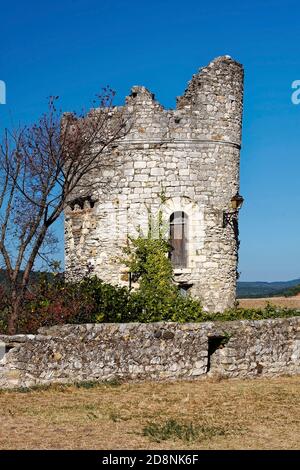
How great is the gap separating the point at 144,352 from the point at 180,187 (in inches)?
278

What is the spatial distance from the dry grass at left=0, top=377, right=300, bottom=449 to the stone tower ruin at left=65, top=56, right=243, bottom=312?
6283 millimetres

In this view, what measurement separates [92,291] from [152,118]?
6.23 m

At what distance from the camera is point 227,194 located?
2091cm

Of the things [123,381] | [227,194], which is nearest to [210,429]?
[123,381]

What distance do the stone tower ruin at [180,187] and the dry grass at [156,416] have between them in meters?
6.28

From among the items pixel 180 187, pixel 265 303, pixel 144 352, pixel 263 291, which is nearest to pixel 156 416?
pixel 144 352

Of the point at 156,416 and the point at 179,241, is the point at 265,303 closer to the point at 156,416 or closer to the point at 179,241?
the point at 179,241

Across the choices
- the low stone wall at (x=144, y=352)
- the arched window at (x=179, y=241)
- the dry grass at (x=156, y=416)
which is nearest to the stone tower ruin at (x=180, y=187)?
the arched window at (x=179, y=241)

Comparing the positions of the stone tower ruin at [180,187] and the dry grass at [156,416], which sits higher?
the stone tower ruin at [180,187]

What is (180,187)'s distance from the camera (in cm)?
2028

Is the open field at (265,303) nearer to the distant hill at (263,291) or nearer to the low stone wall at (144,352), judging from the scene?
the distant hill at (263,291)

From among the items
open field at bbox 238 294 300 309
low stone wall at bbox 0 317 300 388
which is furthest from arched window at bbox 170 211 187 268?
open field at bbox 238 294 300 309

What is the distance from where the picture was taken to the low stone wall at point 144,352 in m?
13.4
